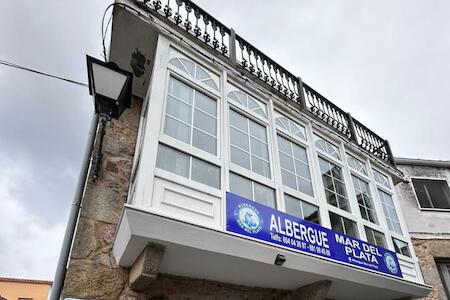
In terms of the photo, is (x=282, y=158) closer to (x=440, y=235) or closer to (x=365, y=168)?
(x=365, y=168)

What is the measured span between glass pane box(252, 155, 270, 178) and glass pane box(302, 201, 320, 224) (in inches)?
32.5

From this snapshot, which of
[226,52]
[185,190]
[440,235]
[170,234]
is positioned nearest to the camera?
[170,234]

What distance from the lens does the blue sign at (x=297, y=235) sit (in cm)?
371

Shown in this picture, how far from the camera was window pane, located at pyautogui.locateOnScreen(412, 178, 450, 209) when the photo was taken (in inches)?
361

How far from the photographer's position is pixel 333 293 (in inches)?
188

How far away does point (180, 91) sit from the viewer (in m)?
4.28

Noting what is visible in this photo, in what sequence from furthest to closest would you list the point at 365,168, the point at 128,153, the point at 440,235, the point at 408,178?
the point at 408,178
the point at 440,235
the point at 365,168
the point at 128,153

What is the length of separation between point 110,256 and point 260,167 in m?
2.38

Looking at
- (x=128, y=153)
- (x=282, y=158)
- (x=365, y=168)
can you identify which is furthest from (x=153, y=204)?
(x=365, y=168)

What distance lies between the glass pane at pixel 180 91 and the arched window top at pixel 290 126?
1877 millimetres

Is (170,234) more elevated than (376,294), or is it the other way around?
(170,234)

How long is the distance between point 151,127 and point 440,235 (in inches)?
349

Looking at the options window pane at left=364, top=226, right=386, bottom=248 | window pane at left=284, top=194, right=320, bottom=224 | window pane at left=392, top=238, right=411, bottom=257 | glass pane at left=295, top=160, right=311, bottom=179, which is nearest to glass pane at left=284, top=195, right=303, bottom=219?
window pane at left=284, top=194, right=320, bottom=224

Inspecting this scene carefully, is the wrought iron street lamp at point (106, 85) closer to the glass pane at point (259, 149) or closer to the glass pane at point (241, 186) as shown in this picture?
the glass pane at point (241, 186)
